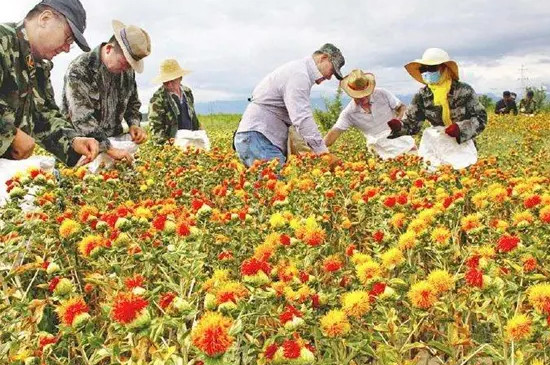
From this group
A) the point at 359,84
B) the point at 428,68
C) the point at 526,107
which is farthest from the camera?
the point at 526,107

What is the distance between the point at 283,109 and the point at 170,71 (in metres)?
2.71

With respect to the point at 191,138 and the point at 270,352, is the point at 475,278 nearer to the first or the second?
the point at 270,352

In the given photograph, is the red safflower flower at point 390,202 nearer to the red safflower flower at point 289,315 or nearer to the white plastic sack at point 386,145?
the red safflower flower at point 289,315

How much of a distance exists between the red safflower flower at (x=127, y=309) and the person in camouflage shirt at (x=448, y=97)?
492 centimetres

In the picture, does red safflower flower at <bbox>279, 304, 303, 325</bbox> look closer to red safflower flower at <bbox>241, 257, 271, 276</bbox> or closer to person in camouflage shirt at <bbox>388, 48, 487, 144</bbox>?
red safflower flower at <bbox>241, 257, 271, 276</bbox>

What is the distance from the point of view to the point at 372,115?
7582 mm

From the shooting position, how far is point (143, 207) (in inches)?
A: 113

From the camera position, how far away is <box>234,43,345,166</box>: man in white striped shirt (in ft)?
17.1

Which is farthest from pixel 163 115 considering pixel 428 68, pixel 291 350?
pixel 291 350

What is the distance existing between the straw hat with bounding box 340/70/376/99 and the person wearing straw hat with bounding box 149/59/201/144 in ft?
6.72

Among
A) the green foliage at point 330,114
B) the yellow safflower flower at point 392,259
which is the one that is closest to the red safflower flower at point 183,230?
the yellow safflower flower at point 392,259

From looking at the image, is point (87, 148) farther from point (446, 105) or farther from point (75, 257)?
point (446, 105)

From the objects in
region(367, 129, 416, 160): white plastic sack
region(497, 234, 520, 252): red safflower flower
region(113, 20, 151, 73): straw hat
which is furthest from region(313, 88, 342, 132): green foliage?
Result: region(497, 234, 520, 252): red safflower flower

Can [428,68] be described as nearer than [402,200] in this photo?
No
